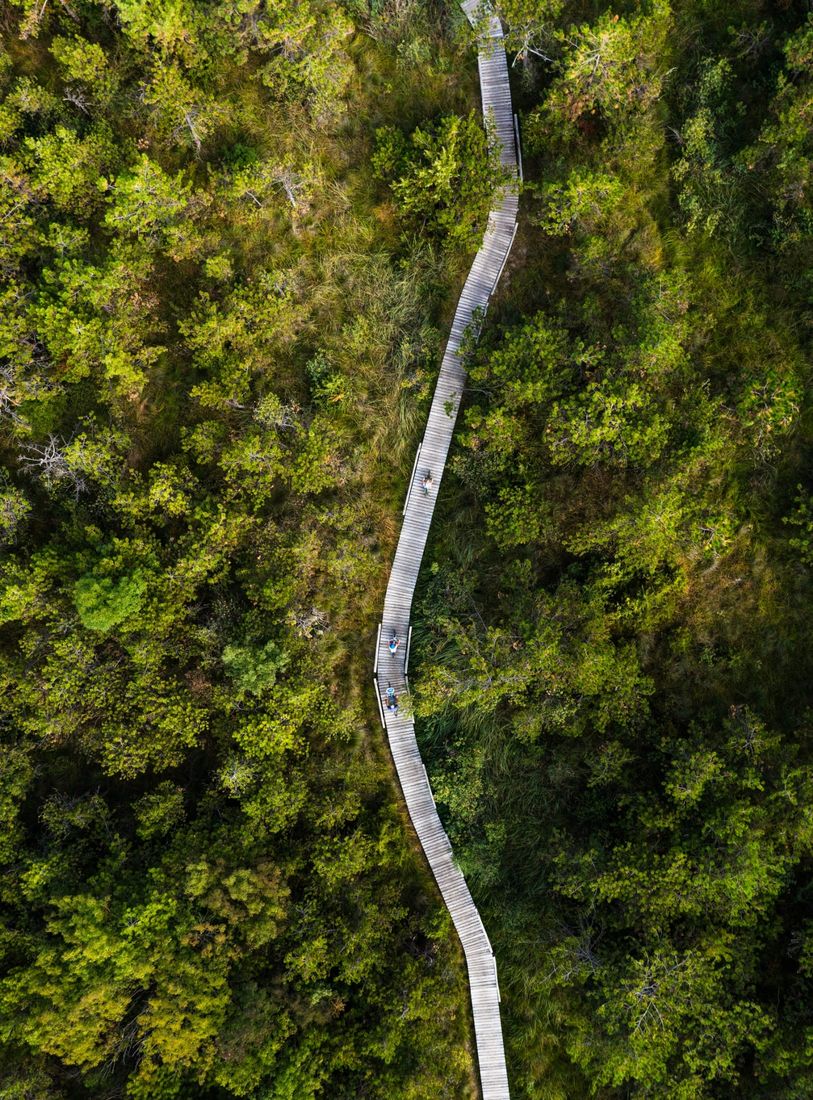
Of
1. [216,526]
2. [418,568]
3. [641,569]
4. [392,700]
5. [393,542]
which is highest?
[216,526]

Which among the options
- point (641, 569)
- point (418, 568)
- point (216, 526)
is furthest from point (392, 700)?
point (641, 569)

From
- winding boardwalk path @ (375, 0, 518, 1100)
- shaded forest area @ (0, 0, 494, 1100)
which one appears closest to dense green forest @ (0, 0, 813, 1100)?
shaded forest area @ (0, 0, 494, 1100)

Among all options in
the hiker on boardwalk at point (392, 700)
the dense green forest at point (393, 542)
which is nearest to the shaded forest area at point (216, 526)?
the dense green forest at point (393, 542)

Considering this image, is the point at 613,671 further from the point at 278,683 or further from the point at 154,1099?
the point at 154,1099

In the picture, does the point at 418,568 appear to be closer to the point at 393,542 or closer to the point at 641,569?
the point at 393,542

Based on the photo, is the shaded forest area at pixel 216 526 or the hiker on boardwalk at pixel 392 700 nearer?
the shaded forest area at pixel 216 526

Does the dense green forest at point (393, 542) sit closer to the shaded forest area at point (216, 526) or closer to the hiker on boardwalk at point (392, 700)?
the shaded forest area at point (216, 526)
